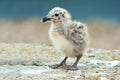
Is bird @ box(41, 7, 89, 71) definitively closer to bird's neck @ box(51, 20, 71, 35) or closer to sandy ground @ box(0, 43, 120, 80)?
bird's neck @ box(51, 20, 71, 35)

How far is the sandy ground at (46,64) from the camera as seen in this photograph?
25.6ft

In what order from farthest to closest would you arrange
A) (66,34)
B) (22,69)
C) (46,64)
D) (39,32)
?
(39,32), (46,64), (22,69), (66,34)

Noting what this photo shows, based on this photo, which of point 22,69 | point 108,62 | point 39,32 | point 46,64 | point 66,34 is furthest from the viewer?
point 39,32

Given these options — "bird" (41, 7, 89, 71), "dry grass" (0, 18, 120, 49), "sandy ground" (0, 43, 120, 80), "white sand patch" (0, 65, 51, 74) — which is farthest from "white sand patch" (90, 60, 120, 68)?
"dry grass" (0, 18, 120, 49)

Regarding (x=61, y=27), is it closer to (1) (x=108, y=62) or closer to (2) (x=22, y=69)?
(2) (x=22, y=69)

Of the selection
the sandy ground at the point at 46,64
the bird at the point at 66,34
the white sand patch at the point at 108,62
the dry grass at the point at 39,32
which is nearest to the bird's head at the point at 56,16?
the bird at the point at 66,34

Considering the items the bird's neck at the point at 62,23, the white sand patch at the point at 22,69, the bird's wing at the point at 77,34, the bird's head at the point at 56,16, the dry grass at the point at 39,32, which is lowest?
the white sand patch at the point at 22,69

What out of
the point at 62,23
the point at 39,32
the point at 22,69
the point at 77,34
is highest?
the point at 39,32

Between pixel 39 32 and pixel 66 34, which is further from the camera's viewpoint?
pixel 39 32

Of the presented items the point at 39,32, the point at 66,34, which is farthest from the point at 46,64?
the point at 39,32

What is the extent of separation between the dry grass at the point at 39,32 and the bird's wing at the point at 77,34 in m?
4.49

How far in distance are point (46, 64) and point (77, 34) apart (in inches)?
26.7

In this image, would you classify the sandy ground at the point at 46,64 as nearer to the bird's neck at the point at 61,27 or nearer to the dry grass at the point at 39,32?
the bird's neck at the point at 61,27

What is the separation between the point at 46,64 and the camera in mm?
8438
